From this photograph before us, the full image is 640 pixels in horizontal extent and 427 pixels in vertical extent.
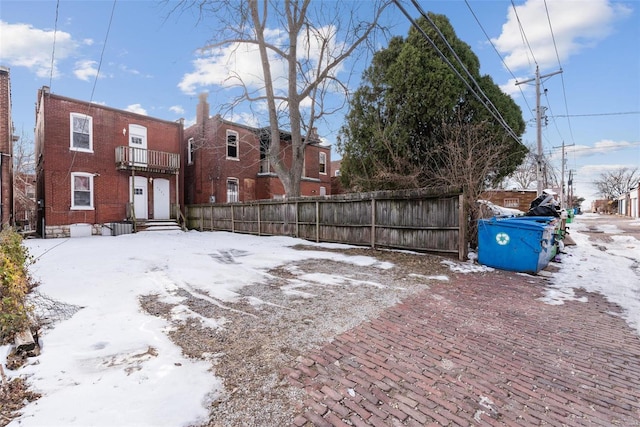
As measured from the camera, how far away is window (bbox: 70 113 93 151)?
1546 cm

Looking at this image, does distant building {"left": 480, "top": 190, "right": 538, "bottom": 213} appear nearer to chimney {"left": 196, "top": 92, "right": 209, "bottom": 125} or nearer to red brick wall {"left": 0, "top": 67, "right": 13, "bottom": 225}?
chimney {"left": 196, "top": 92, "right": 209, "bottom": 125}

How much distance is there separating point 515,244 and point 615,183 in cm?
8095

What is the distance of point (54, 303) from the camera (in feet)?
13.8

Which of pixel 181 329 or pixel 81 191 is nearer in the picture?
pixel 181 329

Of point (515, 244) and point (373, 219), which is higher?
point (373, 219)

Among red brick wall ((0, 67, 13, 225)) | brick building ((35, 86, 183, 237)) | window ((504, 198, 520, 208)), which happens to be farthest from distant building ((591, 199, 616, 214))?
red brick wall ((0, 67, 13, 225))

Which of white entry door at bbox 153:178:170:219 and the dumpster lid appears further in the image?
white entry door at bbox 153:178:170:219

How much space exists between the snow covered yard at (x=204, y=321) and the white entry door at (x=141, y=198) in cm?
1009

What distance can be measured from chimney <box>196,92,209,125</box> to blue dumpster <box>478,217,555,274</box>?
18.7m

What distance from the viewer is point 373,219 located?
9680 millimetres

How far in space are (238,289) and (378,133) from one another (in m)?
9.28

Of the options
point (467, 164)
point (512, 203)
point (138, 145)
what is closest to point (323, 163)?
point (138, 145)

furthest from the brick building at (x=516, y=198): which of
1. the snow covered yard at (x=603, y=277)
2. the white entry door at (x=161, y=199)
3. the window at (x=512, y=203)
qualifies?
the white entry door at (x=161, y=199)

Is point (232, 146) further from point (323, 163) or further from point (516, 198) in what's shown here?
point (516, 198)
